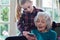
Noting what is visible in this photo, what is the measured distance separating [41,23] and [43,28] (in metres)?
0.11

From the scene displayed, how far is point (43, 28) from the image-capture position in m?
2.62

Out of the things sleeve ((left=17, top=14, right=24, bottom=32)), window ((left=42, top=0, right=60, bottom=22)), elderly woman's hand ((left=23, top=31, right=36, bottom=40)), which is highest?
window ((left=42, top=0, right=60, bottom=22))

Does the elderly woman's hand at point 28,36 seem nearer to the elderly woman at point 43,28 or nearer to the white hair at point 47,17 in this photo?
the elderly woman at point 43,28

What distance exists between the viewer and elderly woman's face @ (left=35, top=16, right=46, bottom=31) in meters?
2.59

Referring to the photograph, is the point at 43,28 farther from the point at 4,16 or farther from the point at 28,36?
the point at 4,16

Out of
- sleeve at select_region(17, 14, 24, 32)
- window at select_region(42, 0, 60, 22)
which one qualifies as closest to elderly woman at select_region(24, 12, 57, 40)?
window at select_region(42, 0, 60, 22)

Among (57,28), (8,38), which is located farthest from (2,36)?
(57,28)

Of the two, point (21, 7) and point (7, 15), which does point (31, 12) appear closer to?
point (21, 7)

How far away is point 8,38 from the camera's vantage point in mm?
2406

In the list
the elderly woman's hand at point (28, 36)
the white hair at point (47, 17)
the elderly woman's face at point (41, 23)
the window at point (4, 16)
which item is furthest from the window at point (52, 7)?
the window at point (4, 16)

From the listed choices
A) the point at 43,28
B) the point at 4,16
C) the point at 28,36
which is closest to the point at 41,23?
the point at 43,28

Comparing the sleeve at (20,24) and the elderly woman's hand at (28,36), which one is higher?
the sleeve at (20,24)

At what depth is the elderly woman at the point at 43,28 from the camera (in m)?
2.60

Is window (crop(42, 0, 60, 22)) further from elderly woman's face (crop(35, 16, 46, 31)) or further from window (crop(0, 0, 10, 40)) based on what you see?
window (crop(0, 0, 10, 40))
